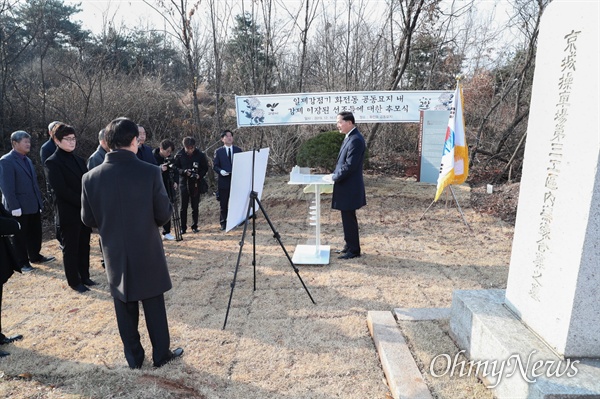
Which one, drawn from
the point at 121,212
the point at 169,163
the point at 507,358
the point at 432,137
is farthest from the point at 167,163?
the point at 432,137

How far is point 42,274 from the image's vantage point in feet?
16.1

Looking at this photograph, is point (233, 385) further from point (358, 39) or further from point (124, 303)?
point (358, 39)

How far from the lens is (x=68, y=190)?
13.3 ft

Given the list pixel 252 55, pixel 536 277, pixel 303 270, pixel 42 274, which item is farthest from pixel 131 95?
pixel 536 277

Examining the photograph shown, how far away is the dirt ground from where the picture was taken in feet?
8.87

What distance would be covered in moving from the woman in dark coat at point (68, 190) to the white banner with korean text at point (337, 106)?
179 inches

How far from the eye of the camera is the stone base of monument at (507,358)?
77.8 inches

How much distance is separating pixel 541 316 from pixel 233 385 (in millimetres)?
2054

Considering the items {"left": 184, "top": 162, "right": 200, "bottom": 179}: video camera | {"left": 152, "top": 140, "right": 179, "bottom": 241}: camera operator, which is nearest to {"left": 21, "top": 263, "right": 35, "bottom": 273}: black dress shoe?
{"left": 152, "top": 140, "right": 179, "bottom": 241}: camera operator

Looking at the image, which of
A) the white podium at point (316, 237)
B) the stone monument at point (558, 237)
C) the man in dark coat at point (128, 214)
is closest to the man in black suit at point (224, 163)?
the white podium at point (316, 237)

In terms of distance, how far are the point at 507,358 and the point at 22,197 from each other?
220 inches

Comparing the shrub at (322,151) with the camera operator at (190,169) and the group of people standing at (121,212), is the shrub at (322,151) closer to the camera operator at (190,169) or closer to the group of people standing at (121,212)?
the camera operator at (190,169)

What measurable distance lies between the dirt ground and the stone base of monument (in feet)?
A: 0.50

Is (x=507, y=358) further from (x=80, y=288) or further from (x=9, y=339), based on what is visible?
(x=80, y=288)
